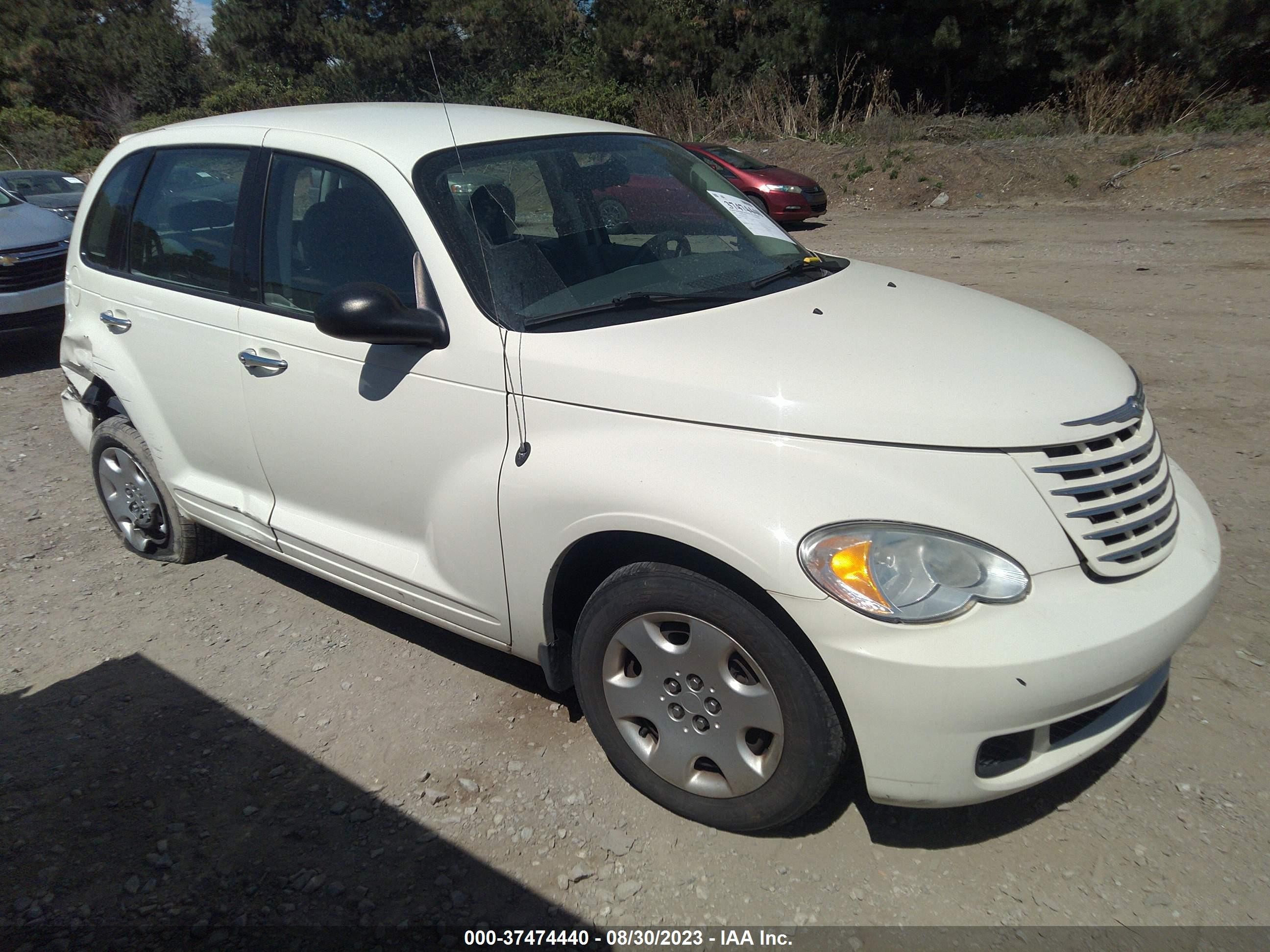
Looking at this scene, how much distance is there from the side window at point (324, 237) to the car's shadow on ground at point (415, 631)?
49.4 inches

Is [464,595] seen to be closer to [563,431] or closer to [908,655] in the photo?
[563,431]

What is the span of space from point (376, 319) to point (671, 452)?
994 millimetres

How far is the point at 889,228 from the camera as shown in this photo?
50.1ft

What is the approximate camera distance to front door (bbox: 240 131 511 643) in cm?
280

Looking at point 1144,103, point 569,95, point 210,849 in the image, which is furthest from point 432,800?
point 569,95

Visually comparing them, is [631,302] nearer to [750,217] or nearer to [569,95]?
[750,217]

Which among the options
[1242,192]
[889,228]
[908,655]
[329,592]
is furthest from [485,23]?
[908,655]

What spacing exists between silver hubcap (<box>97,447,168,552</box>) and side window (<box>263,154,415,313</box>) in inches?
61.5

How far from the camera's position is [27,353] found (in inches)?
358

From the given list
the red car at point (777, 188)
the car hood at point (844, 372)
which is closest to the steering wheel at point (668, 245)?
the car hood at point (844, 372)

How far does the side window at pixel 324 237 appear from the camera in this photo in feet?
9.87

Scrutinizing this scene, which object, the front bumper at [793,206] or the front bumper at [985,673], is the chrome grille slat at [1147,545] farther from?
the front bumper at [793,206]

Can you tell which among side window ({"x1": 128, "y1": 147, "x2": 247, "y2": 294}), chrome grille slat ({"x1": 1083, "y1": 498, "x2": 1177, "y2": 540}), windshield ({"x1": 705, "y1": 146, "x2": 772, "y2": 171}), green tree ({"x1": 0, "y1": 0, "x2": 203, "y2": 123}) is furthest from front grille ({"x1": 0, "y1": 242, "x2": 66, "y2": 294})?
green tree ({"x1": 0, "y1": 0, "x2": 203, "y2": 123})

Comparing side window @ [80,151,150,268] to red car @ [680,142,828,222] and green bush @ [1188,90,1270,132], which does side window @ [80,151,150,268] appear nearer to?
red car @ [680,142,828,222]
